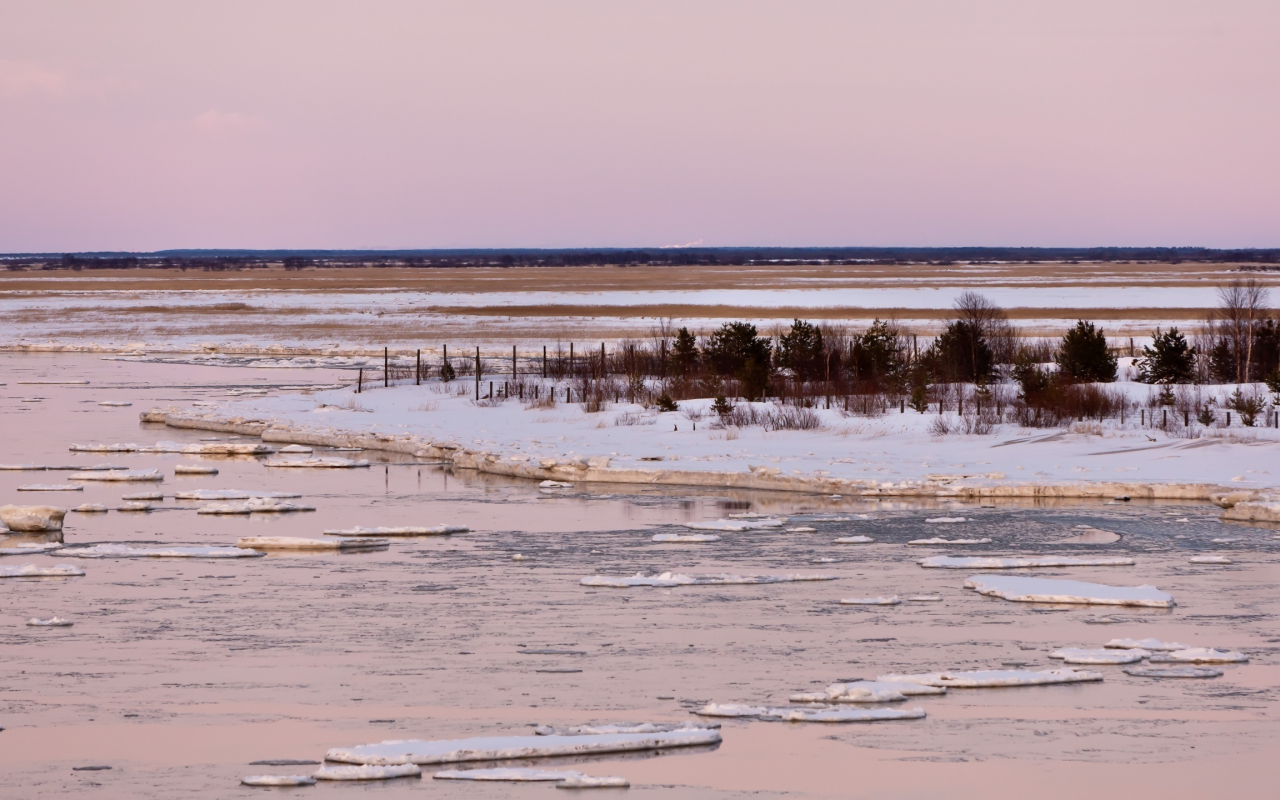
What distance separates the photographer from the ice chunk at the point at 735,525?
766 inches

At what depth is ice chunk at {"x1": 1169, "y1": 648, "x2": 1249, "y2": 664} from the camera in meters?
12.1

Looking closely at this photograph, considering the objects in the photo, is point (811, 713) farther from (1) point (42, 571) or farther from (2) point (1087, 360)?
(2) point (1087, 360)

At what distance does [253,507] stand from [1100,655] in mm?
12543

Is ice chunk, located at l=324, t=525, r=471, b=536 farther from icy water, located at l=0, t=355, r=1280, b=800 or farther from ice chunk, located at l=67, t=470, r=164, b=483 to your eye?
ice chunk, located at l=67, t=470, r=164, b=483

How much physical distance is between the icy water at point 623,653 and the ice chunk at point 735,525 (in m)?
0.27

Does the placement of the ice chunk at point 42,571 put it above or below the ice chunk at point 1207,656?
below

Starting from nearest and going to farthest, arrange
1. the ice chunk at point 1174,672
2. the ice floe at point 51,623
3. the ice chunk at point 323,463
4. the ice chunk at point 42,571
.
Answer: the ice chunk at point 1174,672 → the ice floe at point 51,623 → the ice chunk at point 42,571 → the ice chunk at point 323,463

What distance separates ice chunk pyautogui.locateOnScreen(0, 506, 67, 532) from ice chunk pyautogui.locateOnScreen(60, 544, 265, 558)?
128cm

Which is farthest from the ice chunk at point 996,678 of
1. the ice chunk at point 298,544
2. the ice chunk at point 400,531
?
the ice chunk at point 400,531

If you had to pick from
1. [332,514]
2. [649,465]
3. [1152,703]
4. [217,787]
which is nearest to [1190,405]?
[649,465]

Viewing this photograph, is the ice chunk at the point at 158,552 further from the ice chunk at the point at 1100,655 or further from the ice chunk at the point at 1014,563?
the ice chunk at the point at 1100,655

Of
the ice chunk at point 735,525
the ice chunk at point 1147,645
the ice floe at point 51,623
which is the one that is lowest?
the ice chunk at point 735,525

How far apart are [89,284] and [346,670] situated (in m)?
114

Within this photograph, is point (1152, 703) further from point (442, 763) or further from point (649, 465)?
point (649, 465)
